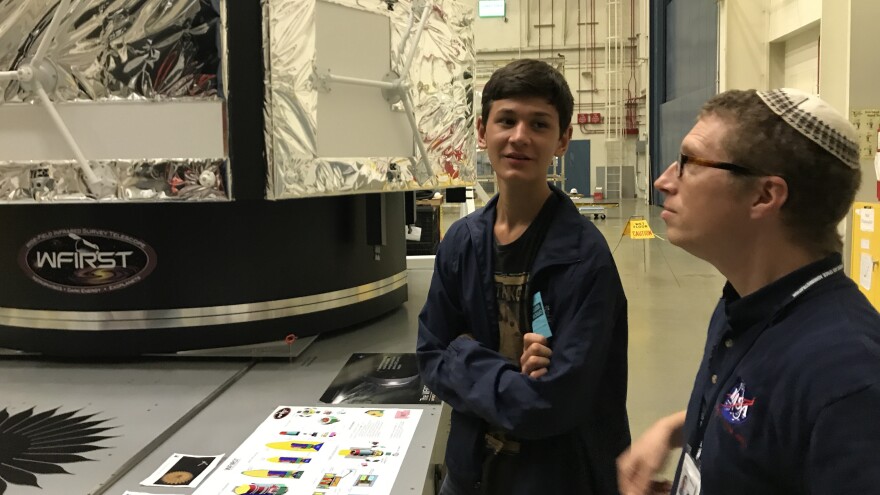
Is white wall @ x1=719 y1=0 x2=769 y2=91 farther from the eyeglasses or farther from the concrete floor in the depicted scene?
the eyeglasses

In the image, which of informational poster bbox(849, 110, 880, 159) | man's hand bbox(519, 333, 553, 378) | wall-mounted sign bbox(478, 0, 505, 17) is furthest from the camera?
wall-mounted sign bbox(478, 0, 505, 17)

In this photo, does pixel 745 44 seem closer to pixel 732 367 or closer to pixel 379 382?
pixel 379 382

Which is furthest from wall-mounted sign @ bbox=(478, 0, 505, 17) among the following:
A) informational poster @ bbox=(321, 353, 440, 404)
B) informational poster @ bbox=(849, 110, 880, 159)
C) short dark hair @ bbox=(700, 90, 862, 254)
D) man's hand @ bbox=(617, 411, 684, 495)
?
short dark hair @ bbox=(700, 90, 862, 254)

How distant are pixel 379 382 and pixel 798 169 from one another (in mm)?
1532

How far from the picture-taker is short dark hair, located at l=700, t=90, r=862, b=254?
778 millimetres

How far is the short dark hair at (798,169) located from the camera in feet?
2.55

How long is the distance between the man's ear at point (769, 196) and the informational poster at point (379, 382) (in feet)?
4.18

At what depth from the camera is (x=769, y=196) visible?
0.81m

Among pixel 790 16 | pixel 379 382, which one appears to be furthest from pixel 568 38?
pixel 379 382

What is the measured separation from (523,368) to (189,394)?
4.15 feet

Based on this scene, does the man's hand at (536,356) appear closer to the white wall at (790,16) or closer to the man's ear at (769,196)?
the man's ear at (769,196)

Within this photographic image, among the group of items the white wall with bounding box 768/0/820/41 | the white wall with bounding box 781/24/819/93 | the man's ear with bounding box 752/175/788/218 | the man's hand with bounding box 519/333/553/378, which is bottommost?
the man's hand with bounding box 519/333/553/378

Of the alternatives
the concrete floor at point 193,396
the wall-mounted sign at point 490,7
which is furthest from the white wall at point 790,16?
the wall-mounted sign at point 490,7

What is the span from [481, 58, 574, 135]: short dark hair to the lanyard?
0.61 meters
